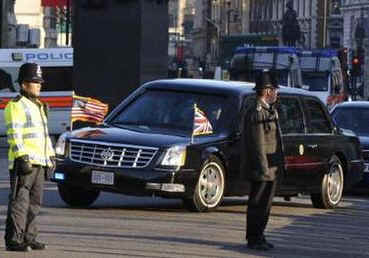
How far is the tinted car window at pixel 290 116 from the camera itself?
647 inches

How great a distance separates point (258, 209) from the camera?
11.9 m

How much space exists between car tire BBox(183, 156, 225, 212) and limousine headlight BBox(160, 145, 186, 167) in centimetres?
34

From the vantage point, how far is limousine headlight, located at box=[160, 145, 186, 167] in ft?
47.9

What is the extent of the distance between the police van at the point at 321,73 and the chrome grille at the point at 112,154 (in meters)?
32.9

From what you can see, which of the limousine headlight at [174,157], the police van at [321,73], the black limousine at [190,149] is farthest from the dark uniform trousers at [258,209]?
the police van at [321,73]

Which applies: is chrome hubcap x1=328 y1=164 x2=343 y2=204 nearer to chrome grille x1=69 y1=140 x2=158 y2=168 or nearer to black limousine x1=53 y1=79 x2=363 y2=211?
black limousine x1=53 y1=79 x2=363 y2=211

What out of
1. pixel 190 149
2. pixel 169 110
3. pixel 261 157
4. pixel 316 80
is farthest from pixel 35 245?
pixel 316 80

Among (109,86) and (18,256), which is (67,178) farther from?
(109,86)

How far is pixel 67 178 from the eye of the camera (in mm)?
15008

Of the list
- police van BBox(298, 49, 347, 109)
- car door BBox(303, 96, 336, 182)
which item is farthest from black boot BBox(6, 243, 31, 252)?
police van BBox(298, 49, 347, 109)

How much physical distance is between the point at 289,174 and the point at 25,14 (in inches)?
2755

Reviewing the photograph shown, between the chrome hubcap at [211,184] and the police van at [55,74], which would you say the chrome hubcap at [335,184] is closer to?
the chrome hubcap at [211,184]

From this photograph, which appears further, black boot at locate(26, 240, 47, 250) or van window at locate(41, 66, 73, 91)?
van window at locate(41, 66, 73, 91)

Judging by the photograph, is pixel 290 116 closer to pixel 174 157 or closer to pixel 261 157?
pixel 174 157
